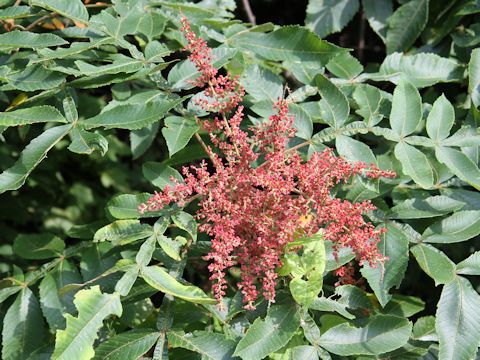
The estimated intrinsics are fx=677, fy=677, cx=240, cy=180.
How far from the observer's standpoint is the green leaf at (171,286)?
58.7 inches

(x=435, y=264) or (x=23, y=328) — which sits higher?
(x=435, y=264)

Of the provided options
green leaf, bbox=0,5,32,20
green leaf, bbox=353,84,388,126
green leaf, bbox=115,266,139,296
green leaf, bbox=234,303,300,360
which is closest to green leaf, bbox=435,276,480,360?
green leaf, bbox=234,303,300,360

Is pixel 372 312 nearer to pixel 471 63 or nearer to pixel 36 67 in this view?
pixel 471 63

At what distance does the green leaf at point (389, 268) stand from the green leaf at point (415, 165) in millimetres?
159

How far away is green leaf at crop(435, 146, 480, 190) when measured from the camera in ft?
5.59

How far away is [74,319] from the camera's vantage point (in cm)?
144

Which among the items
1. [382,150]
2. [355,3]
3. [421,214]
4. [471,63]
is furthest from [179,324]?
[355,3]

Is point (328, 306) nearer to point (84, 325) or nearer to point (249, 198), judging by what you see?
point (249, 198)

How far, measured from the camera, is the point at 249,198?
158 cm

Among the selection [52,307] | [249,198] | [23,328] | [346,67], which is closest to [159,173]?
[249,198]

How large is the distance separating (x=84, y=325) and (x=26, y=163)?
1.42 feet

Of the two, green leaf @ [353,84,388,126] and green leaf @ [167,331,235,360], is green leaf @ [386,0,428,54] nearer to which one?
green leaf @ [353,84,388,126]

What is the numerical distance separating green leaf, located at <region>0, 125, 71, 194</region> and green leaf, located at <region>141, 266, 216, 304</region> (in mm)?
365

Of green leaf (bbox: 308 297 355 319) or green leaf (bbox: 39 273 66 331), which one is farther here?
green leaf (bbox: 39 273 66 331)
